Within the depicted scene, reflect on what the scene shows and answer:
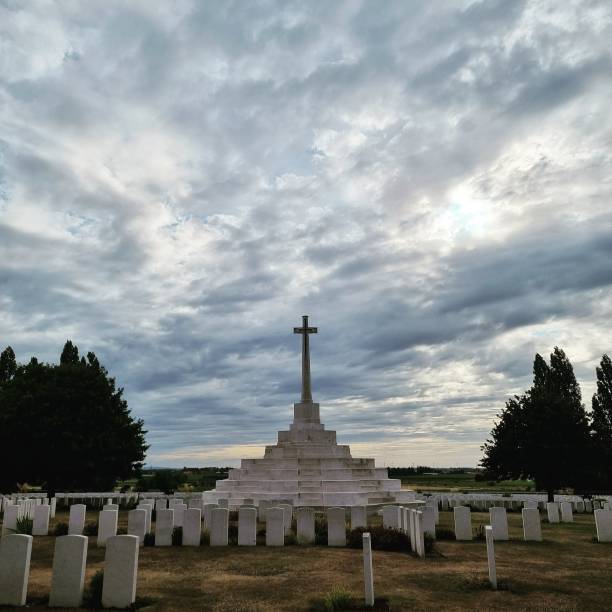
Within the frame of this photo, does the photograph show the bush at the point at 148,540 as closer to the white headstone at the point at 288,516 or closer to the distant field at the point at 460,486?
the white headstone at the point at 288,516

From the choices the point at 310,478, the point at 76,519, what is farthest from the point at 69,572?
the point at 310,478

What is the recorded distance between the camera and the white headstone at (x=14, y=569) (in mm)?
6652

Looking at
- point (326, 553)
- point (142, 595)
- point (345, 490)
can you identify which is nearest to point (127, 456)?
point (345, 490)

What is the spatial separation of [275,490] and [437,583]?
1325 cm

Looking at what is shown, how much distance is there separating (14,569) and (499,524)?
36.4 ft

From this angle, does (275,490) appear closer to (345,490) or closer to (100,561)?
(345,490)

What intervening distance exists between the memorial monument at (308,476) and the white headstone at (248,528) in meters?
7.25

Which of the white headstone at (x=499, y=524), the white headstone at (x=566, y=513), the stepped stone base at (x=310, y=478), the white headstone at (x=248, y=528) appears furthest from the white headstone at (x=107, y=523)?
the white headstone at (x=566, y=513)

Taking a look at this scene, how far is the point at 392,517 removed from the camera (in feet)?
45.0

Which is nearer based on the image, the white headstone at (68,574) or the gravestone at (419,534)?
the white headstone at (68,574)

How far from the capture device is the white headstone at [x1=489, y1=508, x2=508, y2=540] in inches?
512

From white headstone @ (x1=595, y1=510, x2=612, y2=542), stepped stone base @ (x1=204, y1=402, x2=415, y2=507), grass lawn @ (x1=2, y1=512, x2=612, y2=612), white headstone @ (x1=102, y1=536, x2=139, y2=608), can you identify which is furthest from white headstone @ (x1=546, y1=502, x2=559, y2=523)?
white headstone @ (x1=102, y1=536, x2=139, y2=608)

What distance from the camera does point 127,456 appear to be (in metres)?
29.1

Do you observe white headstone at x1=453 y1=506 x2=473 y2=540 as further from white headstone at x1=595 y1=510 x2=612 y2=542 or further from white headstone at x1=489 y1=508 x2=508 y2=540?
white headstone at x1=595 y1=510 x2=612 y2=542
